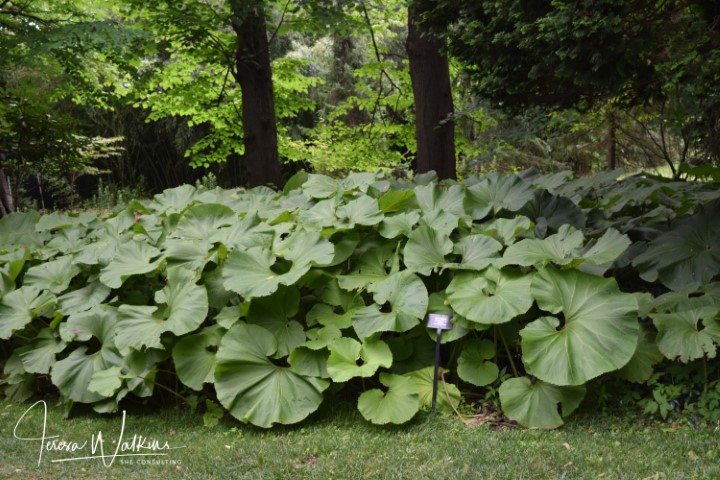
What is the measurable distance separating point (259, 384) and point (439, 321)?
1.03 m

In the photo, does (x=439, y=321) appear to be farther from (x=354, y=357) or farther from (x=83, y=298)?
(x=83, y=298)

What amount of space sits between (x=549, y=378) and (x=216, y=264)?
2.11 meters

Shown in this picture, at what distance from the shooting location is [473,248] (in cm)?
349

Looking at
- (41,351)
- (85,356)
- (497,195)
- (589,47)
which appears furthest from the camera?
(497,195)

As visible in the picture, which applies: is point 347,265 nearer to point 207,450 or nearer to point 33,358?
point 207,450

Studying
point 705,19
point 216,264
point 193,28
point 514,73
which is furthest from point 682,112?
point 193,28

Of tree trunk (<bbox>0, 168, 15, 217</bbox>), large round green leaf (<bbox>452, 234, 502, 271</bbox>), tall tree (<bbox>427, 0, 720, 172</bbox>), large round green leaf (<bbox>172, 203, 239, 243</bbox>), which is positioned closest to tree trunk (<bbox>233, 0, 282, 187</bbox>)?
large round green leaf (<bbox>172, 203, 239, 243</bbox>)

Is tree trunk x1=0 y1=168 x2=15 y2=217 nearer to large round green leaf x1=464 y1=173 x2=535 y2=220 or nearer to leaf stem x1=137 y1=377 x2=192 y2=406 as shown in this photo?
leaf stem x1=137 y1=377 x2=192 y2=406

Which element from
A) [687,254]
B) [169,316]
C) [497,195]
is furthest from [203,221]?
[687,254]

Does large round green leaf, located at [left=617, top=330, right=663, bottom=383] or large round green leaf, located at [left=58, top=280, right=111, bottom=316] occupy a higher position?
large round green leaf, located at [left=58, top=280, right=111, bottom=316]

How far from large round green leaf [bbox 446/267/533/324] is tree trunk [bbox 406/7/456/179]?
3523 millimetres

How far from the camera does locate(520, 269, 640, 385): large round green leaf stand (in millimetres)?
2754

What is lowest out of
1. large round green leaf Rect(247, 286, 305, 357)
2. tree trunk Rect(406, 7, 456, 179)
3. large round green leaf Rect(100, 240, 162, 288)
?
large round green leaf Rect(247, 286, 305, 357)

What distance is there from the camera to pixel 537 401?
2.94 metres
